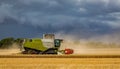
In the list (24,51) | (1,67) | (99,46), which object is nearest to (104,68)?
(1,67)

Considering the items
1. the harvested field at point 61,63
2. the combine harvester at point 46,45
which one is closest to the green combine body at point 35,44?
the combine harvester at point 46,45

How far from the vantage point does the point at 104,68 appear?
19125 millimetres

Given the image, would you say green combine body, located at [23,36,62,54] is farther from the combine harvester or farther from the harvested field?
the harvested field

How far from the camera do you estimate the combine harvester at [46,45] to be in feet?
124

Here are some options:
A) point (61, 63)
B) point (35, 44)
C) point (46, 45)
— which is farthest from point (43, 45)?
point (61, 63)

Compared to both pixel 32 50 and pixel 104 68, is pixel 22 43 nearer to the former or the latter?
pixel 32 50

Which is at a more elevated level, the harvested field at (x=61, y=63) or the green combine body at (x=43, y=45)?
the green combine body at (x=43, y=45)

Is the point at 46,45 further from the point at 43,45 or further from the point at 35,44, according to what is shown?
the point at 35,44

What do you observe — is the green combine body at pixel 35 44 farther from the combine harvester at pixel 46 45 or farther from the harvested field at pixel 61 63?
the harvested field at pixel 61 63

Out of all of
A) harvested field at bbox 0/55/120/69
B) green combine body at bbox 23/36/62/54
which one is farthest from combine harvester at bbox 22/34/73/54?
harvested field at bbox 0/55/120/69

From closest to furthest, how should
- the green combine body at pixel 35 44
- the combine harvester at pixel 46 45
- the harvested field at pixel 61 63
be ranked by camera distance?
the harvested field at pixel 61 63, the combine harvester at pixel 46 45, the green combine body at pixel 35 44

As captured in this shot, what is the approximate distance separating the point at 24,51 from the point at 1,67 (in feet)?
63.1

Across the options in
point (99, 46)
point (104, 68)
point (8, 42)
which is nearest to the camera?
point (104, 68)

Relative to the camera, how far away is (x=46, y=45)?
124 feet
